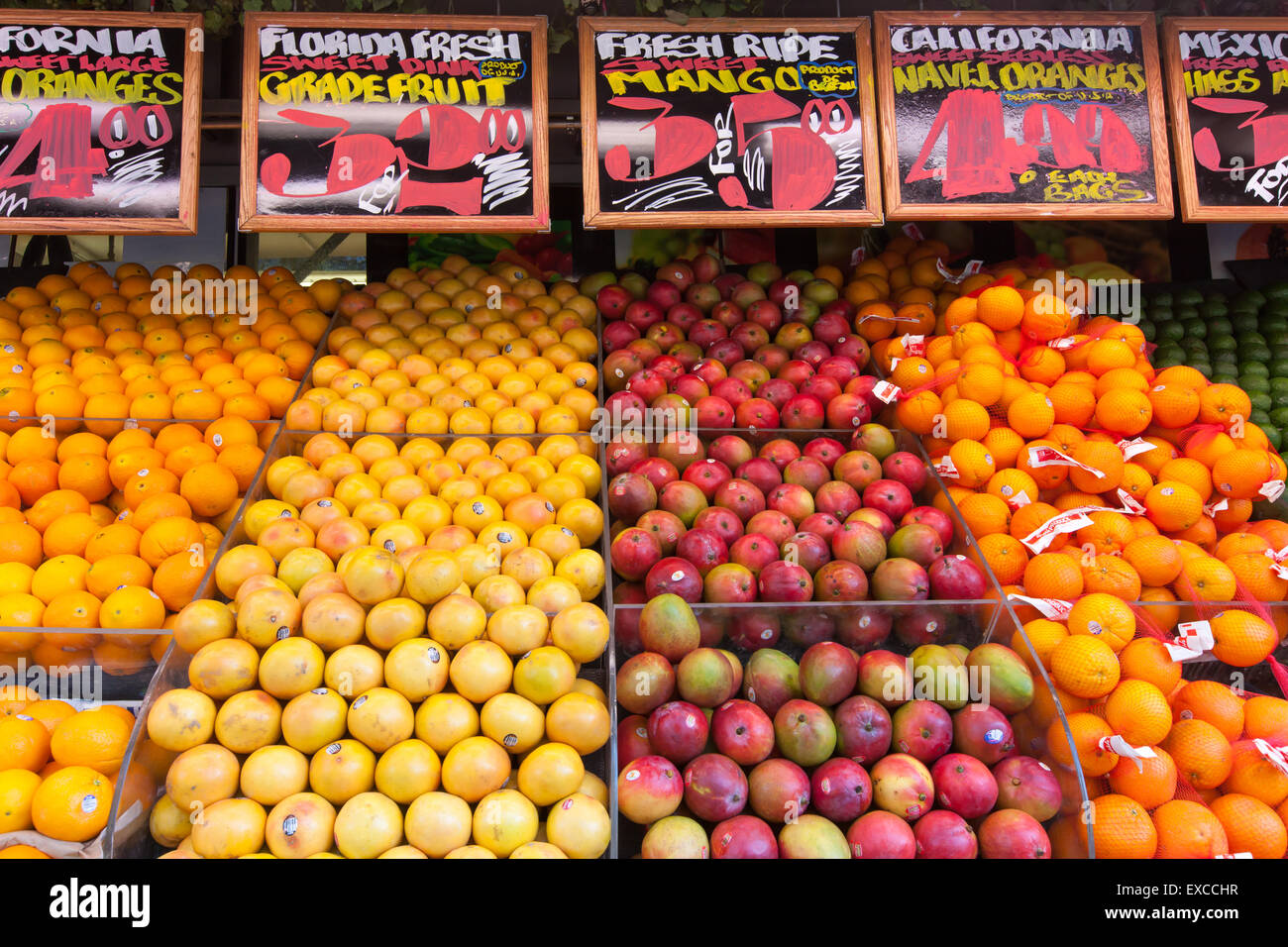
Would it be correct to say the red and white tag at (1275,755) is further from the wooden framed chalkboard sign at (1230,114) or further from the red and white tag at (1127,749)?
the wooden framed chalkboard sign at (1230,114)

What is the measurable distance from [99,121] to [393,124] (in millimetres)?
1181

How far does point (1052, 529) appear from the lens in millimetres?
2828

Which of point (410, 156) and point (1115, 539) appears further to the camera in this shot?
point (410, 156)

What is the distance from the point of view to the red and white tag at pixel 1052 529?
2.81 meters

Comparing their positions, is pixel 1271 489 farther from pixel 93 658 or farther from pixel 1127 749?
pixel 93 658

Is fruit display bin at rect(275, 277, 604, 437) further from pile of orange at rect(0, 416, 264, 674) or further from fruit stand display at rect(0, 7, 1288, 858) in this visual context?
pile of orange at rect(0, 416, 264, 674)

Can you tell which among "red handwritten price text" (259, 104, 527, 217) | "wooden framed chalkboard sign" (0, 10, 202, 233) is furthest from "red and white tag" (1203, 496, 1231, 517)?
"wooden framed chalkboard sign" (0, 10, 202, 233)

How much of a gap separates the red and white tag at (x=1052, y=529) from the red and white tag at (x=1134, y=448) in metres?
0.47

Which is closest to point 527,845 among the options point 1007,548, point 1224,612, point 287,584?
point 287,584

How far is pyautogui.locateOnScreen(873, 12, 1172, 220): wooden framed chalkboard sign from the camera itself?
10.8 ft

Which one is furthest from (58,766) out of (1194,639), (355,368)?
(1194,639)

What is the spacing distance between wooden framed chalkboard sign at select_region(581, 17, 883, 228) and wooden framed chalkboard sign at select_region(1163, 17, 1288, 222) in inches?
52.1
